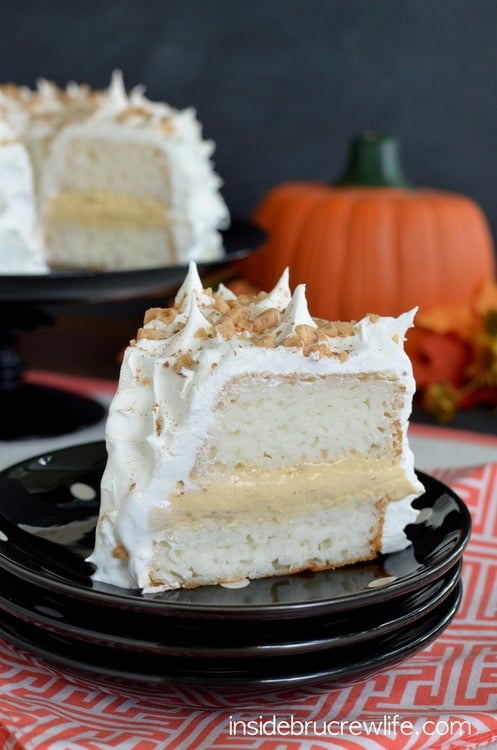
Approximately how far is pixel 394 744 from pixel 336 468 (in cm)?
36

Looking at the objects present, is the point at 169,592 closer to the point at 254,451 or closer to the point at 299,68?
the point at 254,451

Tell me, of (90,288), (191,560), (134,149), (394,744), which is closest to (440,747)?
(394,744)

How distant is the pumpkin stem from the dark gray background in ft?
1.46

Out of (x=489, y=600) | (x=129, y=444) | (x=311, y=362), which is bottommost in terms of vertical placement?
(x=489, y=600)

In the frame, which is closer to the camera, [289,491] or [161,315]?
[289,491]

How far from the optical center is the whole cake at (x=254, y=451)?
127 cm

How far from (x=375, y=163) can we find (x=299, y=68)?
63cm

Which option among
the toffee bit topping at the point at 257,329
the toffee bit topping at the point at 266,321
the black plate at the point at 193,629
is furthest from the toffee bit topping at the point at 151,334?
the black plate at the point at 193,629

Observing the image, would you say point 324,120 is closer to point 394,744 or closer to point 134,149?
point 134,149

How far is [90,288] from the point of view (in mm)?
2133

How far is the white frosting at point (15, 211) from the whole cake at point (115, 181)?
0.34 m

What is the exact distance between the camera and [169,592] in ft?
4.14

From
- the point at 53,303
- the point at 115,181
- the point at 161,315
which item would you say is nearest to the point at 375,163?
the point at 115,181

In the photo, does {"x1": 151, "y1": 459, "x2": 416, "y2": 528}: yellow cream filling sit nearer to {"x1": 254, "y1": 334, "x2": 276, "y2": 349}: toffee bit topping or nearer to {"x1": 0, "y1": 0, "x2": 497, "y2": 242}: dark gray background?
{"x1": 254, "y1": 334, "x2": 276, "y2": 349}: toffee bit topping
